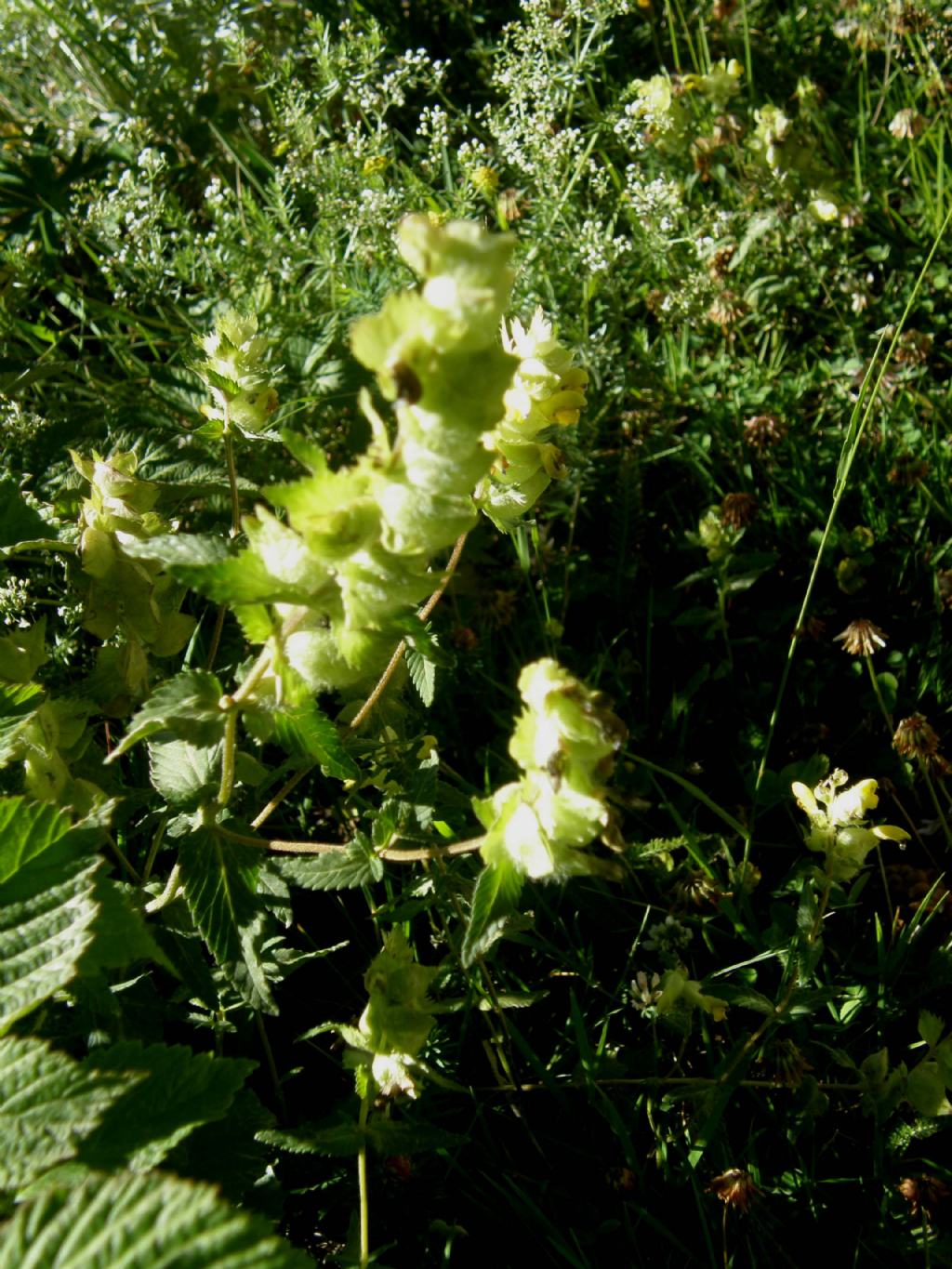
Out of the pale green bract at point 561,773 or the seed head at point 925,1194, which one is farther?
the seed head at point 925,1194

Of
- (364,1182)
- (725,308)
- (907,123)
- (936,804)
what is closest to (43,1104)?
(364,1182)

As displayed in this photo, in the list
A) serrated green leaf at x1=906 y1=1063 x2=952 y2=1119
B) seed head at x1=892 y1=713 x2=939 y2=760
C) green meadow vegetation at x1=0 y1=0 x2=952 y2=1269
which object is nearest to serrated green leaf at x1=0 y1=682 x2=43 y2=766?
green meadow vegetation at x1=0 y1=0 x2=952 y2=1269

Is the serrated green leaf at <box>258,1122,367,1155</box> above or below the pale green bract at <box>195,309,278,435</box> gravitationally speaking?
below

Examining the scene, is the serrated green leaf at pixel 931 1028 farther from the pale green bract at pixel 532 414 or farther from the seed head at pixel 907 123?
the seed head at pixel 907 123

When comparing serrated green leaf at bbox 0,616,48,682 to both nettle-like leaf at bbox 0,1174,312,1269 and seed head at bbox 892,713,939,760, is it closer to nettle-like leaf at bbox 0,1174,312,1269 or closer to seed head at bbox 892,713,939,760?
nettle-like leaf at bbox 0,1174,312,1269

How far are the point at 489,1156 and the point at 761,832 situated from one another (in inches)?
30.1

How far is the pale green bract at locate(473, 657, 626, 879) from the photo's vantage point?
887 millimetres

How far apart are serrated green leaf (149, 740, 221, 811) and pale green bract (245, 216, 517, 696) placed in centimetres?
34

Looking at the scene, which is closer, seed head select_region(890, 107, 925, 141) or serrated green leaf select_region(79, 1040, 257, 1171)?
serrated green leaf select_region(79, 1040, 257, 1171)

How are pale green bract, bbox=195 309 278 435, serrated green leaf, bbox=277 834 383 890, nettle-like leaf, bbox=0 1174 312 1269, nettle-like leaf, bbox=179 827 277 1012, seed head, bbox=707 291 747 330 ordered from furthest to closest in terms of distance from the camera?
1. seed head, bbox=707 291 747 330
2. pale green bract, bbox=195 309 278 435
3. serrated green leaf, bbox=277 834 383 890
4. nettle-like leaf, bbox=179 827 277 1012
5. nettle-like leaf, bbox=0 1174 312 1269

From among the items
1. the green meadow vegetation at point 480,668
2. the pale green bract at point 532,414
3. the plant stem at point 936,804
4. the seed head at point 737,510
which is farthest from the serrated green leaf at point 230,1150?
the seed head at point 737,510

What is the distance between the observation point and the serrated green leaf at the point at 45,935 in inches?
37.8

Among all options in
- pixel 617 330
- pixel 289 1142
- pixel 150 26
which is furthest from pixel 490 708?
pixel 150 26

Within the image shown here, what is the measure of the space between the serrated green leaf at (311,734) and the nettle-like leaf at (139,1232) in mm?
446
